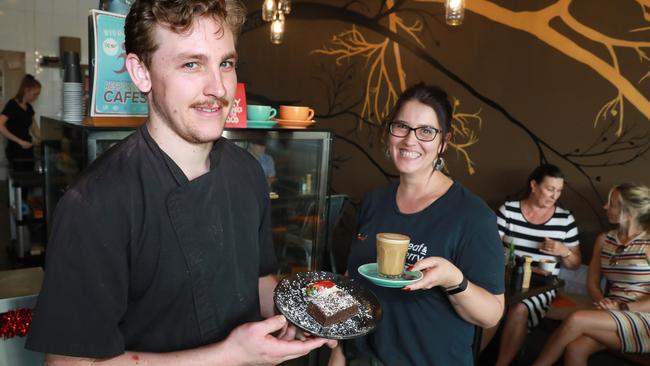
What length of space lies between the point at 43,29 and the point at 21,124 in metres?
1.66

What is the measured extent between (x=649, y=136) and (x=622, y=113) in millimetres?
271

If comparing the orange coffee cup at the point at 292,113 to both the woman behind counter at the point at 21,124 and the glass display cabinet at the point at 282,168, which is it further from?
the woman behind counter at the point at 21,124

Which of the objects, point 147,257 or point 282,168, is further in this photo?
point 282,168

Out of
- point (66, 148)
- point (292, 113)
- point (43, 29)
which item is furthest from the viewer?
point (43, 29)

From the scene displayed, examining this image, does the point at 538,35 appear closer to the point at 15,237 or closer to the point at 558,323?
the point at 558,323

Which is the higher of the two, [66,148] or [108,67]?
[108,67]

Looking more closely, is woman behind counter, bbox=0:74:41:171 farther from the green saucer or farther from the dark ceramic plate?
the green saucer

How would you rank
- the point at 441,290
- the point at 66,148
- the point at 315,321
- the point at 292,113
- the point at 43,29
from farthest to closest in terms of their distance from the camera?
the point at 43,29
the point at 292,113
the point at 66,148
the point at 441,290
the point at 315,321

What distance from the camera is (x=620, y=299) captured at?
11.7 feet

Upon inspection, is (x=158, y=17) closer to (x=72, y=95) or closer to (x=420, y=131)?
(x=420, y=131)

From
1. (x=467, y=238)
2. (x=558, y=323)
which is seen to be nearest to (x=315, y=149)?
(x=467, y=238)

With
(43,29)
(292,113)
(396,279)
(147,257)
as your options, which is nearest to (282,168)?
(292,113)

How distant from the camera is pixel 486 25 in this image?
15.2 feet

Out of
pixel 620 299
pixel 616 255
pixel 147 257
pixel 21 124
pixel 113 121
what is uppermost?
pixel 113 121
